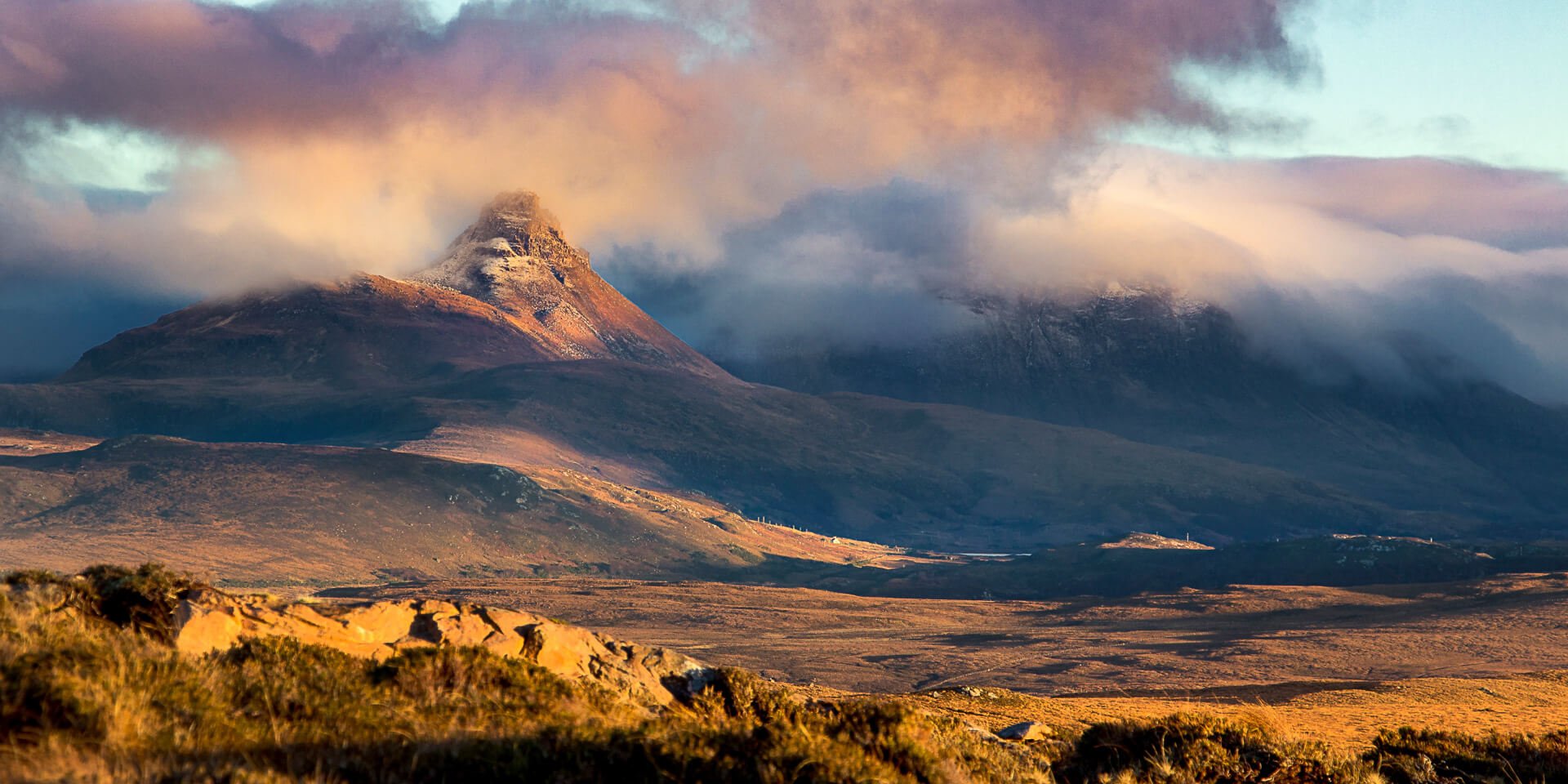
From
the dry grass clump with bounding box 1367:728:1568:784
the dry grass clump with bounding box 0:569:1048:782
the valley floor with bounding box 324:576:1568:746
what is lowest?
the valley floor with bounding box 324:576:1568:746

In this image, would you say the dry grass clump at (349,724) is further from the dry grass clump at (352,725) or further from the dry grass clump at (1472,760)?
the dry grass clump at (1472,760)

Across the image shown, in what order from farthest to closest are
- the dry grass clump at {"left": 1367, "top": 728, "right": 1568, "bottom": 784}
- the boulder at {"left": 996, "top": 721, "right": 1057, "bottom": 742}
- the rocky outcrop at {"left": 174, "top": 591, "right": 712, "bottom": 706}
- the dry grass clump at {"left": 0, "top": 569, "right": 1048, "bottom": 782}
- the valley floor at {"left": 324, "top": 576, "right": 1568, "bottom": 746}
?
the valley floor at {"left": 324, "top": 576, "right": 1568, "bottom": 746}, the boulder at {"left": 996, "top": 721, "right": 1057, "bottom": 742}, the dry grass clump at {"left": 1367, "top": 728, "right": 1568, "bottom": 784}, the rocky outcrop at {"left": 174, "top": 591, "right": 712, "bottom": 706}, the dry grass clump at {"left": 0, "top": 569, "right": 1048, "bottom": 782}

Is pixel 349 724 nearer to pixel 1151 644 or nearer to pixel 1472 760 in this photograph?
pixel 1472 760

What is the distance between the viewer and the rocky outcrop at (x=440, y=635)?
48.1 ft

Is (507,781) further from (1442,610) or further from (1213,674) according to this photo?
(1442,610)

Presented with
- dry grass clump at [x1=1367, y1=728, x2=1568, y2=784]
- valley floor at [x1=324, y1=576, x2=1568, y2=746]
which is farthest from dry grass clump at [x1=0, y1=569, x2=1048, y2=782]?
valley floor at [x1=324, y1=576, x2=1568, y2=746]

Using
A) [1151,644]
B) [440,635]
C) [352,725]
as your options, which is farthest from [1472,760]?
[1151,644]

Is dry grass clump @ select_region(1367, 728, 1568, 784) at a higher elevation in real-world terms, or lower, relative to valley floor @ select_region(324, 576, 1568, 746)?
higher

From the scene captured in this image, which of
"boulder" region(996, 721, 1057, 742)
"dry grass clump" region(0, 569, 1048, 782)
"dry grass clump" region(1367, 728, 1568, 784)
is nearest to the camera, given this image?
"dry grass clump" region(0, 569, 1048, 782)

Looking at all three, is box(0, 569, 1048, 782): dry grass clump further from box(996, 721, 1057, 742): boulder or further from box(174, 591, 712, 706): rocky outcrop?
box(996, 721, 1057, 742): boulder

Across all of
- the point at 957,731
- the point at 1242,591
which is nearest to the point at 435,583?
the point at 1242,591

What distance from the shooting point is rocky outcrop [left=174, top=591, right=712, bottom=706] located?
14656 mm

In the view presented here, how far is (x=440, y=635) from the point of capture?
1698cm

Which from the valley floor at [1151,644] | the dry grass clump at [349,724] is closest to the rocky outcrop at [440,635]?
the dry grass clump at [349,724]
